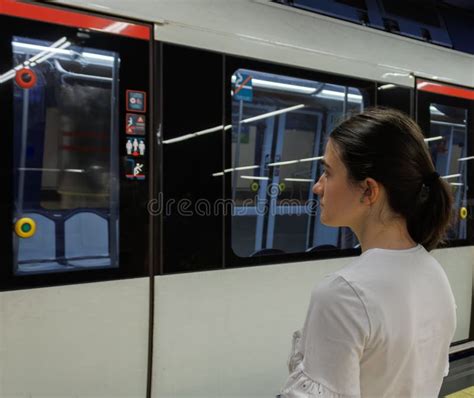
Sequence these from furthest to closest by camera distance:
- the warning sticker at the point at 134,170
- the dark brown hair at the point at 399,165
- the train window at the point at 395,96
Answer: the train window at the point at 395,96
the warning sticker at the point at 134,170
the dark brown hair at the point at 399,165

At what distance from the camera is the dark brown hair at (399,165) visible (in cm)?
97

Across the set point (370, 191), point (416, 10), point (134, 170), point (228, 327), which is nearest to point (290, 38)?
point (134, 170)

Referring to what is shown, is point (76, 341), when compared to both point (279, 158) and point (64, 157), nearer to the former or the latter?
point (64, 157)

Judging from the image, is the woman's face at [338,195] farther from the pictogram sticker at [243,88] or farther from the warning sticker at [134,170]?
the pictogram sticker at [243,88]

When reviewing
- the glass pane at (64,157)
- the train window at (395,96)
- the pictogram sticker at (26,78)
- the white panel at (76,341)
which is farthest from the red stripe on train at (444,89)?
Result: the pictogram sticker at (26,78)

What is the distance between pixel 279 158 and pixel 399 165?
5.99ft

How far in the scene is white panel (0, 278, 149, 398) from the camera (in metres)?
1.93

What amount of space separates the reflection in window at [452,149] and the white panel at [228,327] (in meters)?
1.38

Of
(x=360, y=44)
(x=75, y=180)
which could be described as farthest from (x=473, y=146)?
(x=75, y=180)

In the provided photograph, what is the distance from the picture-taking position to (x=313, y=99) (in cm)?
288

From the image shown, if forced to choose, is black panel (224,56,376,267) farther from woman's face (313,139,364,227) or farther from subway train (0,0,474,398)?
woman's face (313,139,364,227)

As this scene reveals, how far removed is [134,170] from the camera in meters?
2.22

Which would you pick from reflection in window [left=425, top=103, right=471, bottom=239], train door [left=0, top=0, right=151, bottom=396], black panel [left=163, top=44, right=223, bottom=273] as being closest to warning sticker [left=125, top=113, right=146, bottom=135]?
train door [left=0, top=0, right=151, bottom=396]

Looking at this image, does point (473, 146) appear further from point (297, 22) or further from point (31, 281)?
point (31, 281)
